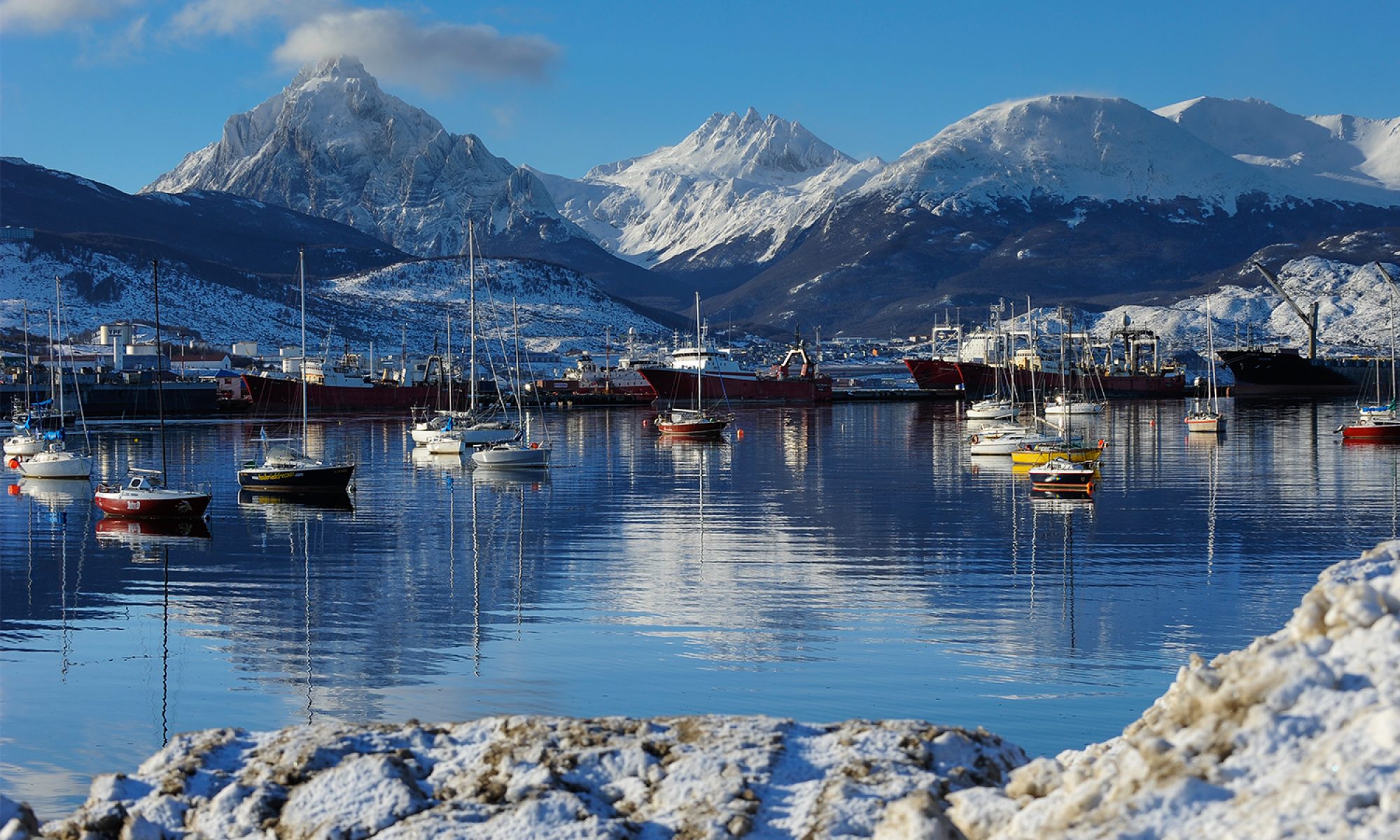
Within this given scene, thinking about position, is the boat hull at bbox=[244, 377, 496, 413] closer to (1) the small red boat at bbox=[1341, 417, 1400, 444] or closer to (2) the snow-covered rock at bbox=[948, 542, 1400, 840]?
(1) the small red boat at bbox=[1341, 417, 1400, 444]

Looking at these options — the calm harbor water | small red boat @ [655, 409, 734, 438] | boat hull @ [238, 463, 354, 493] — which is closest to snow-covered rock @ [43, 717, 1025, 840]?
the calm harbor water

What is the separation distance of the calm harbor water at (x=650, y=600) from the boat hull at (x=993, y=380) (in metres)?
108

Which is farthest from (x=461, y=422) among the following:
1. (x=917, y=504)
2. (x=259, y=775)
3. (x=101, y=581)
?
(x=259, y=775)

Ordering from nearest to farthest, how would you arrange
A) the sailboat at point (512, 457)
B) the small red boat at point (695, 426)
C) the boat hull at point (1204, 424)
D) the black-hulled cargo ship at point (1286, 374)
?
1. the sailboat at point (512, 457)
2. the boat hull at point (1204, 424)
3. the small red boat at point (695, 426)
4. the black-hulled cargo ship at point (1286, 374)

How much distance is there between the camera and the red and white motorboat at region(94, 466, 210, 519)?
40219mm

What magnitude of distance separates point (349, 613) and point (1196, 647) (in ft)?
44.7

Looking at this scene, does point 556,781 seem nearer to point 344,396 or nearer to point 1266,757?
point 1266,757

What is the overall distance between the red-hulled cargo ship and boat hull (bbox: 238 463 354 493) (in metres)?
103

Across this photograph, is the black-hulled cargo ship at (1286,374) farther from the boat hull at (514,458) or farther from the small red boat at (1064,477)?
the small red boat at (1064,477)

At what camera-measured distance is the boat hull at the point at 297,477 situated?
4888cm

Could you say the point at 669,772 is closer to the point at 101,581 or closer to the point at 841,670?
the point at 841,670

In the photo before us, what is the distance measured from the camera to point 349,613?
82.1 feet

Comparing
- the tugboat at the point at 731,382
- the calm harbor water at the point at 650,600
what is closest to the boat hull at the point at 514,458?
the calm harbor water at the point at 650,600

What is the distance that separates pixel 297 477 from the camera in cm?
4894
